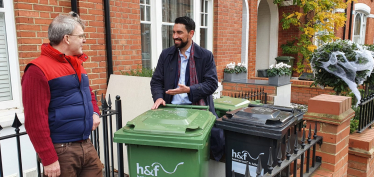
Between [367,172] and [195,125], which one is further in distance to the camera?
[367,172]

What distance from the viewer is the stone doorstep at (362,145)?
352 cm

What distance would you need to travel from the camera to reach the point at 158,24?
557 cm

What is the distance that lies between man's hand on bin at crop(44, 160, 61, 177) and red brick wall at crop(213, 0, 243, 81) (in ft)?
19.1

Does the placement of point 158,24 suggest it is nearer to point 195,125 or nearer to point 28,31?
point 28,31

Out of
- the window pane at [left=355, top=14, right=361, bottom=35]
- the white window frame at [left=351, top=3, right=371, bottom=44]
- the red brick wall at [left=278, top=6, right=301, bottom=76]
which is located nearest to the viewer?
the red brick wall at [left=278, top=6, right=301, bottom=76]

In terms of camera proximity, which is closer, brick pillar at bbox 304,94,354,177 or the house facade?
brick pillar at bbox 304,94,354,177

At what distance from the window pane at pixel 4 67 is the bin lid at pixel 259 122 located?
2892 millimetres

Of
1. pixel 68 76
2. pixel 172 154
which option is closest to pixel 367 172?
pixel 172 154

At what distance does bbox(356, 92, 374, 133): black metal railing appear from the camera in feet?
12.3

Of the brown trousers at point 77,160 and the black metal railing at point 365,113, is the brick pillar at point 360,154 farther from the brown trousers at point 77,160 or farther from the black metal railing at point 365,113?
the brown trousers at point 77,160

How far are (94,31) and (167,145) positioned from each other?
2.97 metres

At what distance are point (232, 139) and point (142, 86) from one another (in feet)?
6.12

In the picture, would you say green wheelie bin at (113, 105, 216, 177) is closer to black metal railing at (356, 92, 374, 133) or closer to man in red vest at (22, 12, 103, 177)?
man in red vest at (22, 12, 103, 177)

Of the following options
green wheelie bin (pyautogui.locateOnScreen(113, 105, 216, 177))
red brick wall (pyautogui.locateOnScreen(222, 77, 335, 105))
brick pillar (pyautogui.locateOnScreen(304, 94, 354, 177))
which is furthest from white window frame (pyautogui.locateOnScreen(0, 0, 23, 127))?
red brick wall (pyautogui.locateOnScreen(222, 77, 335, 105))
